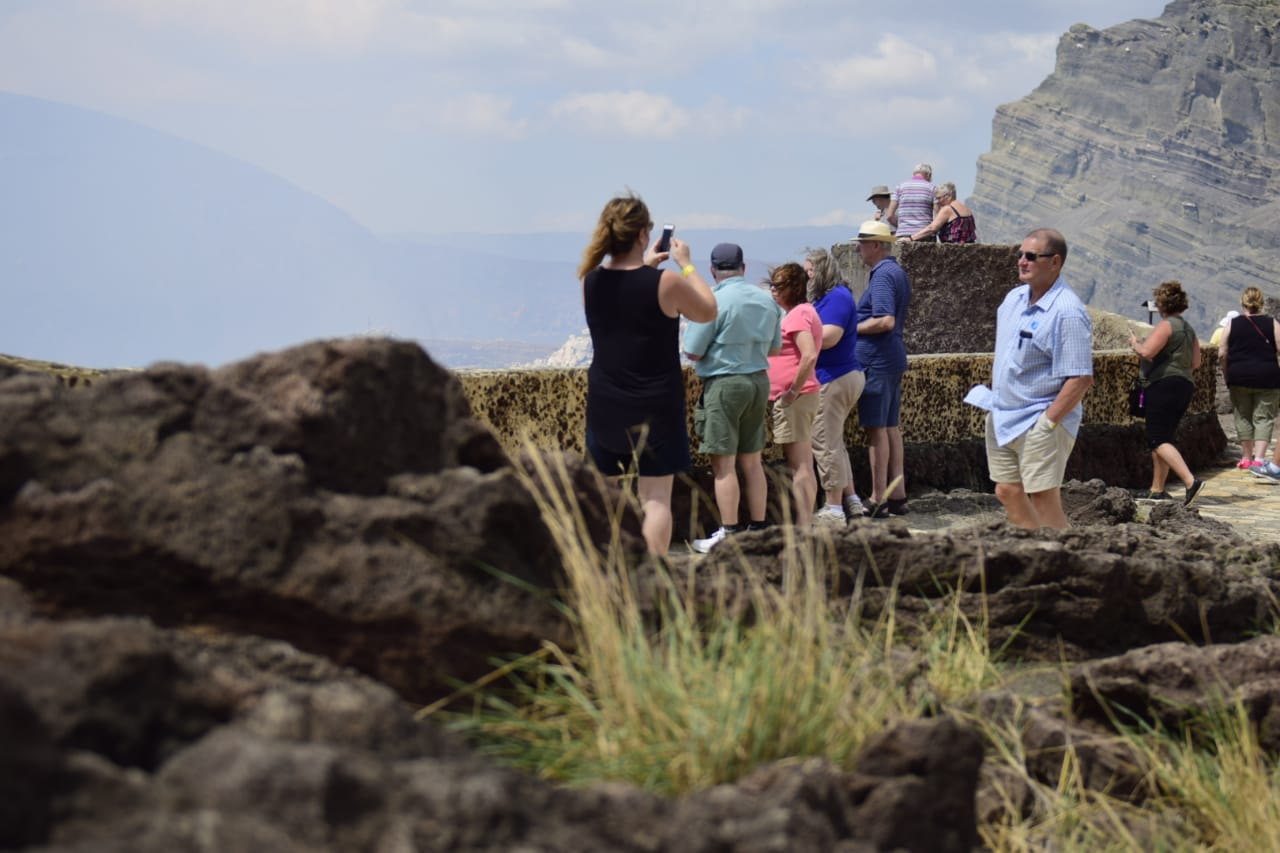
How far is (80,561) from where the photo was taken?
9.47ft

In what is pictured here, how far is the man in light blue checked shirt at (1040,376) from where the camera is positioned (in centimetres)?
643

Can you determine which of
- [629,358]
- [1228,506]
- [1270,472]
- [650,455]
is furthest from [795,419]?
[1270,472]

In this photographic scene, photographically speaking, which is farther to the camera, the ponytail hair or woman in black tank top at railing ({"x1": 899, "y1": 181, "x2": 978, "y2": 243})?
woman in black tank top at railing ({"x1": 899, "y1": 181, "x2": 978, "y2": 243})

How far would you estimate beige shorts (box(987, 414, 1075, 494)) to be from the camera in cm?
654

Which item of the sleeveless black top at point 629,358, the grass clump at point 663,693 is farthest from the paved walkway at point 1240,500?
the grass clump at point 663,693

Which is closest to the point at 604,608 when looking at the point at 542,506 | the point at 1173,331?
the point at 542,506

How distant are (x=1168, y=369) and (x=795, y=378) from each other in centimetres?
385

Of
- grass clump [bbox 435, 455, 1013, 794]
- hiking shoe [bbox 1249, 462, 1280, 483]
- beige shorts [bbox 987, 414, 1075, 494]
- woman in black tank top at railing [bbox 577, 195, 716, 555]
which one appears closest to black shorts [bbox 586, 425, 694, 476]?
woman in black tank top at railing [bbox 577, 195, 716, 555]

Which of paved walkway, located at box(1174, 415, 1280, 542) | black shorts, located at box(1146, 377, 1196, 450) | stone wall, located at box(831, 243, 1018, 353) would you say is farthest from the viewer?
stone wall, located at box(831, 243, 1018, 353)

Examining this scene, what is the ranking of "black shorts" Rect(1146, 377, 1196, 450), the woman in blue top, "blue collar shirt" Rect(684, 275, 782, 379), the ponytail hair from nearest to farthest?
the ponytail hair → "blue collar shirt" Rect(684, 275, 782, 379) → the woman in blue top → "black shorts" Rect(1146, 377, 1196, 450)

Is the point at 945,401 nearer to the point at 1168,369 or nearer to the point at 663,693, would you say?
the point at 1168,369

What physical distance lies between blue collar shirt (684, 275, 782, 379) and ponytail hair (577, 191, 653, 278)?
4.71 feet

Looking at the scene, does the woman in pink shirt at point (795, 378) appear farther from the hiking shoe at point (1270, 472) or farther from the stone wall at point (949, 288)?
the hiking shoe at point (1270, 472)

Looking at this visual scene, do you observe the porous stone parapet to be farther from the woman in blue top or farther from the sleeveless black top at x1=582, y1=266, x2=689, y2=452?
the sleeveless black top at x1=582, y1=266, x2=689, y2=452
